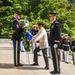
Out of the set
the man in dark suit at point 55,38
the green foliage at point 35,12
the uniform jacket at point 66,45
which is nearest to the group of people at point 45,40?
the man in dark suit at point 55,38

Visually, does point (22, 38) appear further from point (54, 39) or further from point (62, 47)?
point (62, 47)

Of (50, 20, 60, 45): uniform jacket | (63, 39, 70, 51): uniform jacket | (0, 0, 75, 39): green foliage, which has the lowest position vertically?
(63, 39, 70, 51): uniform jacket

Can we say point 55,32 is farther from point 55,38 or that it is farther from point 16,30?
point 16,30

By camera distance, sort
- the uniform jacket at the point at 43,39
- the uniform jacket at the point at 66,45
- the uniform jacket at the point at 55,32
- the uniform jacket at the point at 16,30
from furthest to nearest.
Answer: the uniform jacket at the point at 66,45, the uniform jacket at the point at 16,30, the uniform jacket at the point at 43,39, the uniform jacket at the point at 55,32

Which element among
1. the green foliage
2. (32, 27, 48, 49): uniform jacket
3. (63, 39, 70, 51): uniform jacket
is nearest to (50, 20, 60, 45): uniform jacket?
(32, 27, 48, 49): uniform jacket

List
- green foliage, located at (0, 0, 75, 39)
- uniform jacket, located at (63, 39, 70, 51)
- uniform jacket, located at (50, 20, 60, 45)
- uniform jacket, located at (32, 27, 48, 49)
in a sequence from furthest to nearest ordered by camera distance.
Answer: green foliage, located at (0, 0, 75, 39) → uniform jacket, located at (63, 39, 70, 51) → uniform jacket, located at (32, 27, 48, 49) → uniform jacket, located at (50, 20, 60, 45)

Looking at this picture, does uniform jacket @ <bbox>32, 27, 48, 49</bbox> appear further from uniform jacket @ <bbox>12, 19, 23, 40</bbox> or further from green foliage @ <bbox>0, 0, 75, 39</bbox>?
green foliage @ <bbox>0, 0, 75, 39</bbox>

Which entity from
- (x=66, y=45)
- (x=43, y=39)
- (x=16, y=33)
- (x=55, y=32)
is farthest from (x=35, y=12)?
(x=55, y=32)

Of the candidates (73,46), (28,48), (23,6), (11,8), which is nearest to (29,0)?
(23,6)

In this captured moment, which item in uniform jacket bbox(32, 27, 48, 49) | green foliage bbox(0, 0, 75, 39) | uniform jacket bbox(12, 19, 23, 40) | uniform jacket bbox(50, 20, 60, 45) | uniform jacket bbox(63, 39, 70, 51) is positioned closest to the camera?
uniform jacket bbox(50, 20, 60, 45)

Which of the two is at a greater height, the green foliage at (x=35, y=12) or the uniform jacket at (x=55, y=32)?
the green foliage at (x=35, y=12)

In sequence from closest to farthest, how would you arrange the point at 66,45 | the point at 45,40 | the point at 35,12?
the point at 45,40
the point at 66,45
the point at 35,12

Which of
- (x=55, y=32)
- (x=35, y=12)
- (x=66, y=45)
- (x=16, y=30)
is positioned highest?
(x=35, y=12)

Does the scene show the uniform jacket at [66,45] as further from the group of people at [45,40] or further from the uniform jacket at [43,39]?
the uniform jacket at [43,39]
